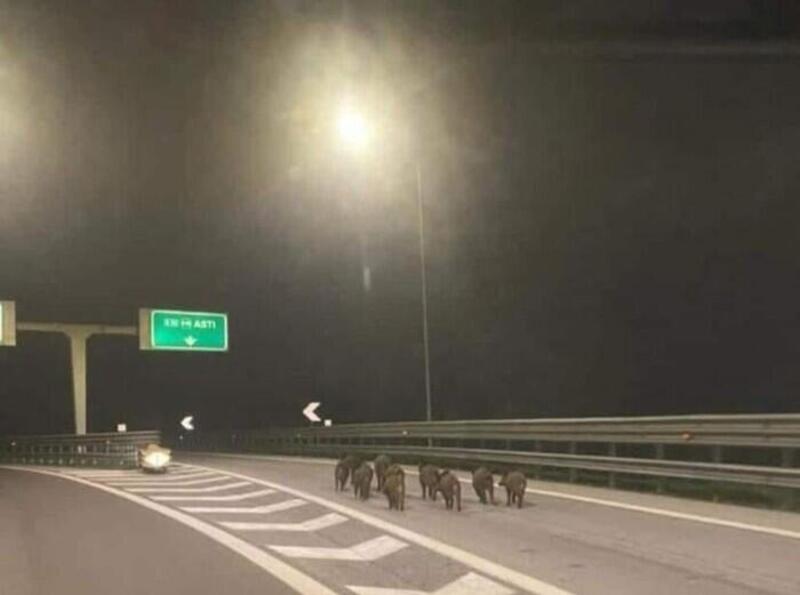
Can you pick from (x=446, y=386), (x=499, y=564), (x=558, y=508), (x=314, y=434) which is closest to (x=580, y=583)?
(x=499, y=564)

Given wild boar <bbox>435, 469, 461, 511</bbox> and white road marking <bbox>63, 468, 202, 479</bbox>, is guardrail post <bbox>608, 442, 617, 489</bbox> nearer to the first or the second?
wild boar <bbox>435, 469, 461, 511</bbox>

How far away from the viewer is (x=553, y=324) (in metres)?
49.5

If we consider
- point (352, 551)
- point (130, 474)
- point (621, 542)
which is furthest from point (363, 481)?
point (130, 474)

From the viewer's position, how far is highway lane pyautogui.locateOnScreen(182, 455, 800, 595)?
9430 millimetres

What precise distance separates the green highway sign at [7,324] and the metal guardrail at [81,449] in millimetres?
3866

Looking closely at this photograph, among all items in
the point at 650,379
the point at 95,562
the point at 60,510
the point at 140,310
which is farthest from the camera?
the point at 140,310

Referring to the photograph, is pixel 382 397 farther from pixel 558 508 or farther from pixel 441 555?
pixel 441 555

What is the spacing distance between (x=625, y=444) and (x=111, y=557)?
8.50m

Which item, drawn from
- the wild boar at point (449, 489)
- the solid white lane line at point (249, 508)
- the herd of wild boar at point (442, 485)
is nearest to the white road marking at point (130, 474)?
the solid white lane line at point (249, 508)

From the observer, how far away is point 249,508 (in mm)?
16859

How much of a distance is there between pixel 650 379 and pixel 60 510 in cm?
2992

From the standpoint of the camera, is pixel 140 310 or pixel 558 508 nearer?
pixel 558 508

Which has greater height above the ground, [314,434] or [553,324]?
[553,324]

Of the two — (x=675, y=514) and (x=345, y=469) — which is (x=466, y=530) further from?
(x=345, y=469)
